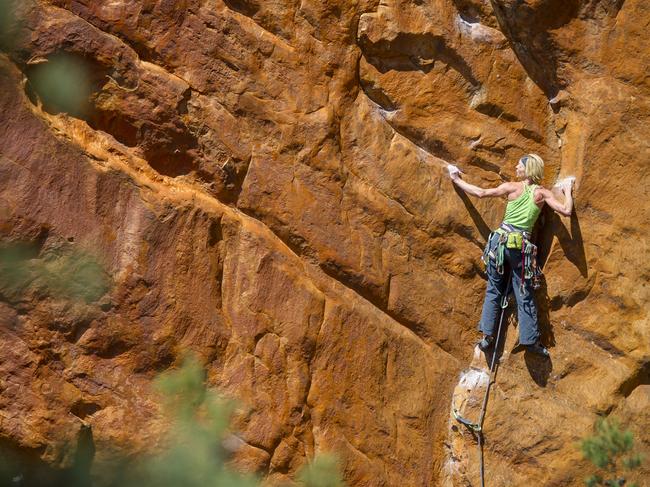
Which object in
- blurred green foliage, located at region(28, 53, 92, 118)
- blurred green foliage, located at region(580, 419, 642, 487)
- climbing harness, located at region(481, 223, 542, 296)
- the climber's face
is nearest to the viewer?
blurred green foliage, located at region(580, 419, 642, 487)

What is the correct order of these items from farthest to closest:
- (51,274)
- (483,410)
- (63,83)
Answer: (483,410) < (63,83) < (51,274)

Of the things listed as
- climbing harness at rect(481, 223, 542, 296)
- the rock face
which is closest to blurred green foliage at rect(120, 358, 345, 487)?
the rock face

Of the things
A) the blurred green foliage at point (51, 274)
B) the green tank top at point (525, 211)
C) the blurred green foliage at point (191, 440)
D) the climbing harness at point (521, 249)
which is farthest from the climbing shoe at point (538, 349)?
the blurred green foliage at point (51, 274)

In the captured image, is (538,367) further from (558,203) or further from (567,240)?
(558,203)

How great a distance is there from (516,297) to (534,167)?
0.90 meters

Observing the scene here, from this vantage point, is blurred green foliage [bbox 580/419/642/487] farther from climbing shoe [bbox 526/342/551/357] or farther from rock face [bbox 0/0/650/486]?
climbing shoe [bbox 526/342/551/357]

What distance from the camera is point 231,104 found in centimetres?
496

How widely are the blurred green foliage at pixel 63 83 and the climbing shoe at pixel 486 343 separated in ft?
10.2

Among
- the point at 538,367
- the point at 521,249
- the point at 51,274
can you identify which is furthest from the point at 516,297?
the point at 51,274

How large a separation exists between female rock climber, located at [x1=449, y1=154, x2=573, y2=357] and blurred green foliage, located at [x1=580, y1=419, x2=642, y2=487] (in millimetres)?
652

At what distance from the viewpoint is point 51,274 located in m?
4.48

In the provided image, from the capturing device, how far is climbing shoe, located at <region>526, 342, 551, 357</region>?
517 cm

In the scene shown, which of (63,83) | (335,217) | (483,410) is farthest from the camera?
(483,410)

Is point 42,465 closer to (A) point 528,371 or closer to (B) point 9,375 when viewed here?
(B) point 9,375
